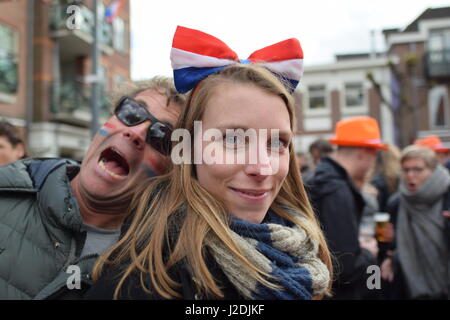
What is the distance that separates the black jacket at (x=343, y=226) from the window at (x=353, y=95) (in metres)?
19.9

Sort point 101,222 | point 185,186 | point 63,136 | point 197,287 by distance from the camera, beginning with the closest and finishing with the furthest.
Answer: point 197,287, point 185,186, point 101,222, point 63,136

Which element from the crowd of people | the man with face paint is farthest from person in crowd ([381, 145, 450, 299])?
the man with face paint

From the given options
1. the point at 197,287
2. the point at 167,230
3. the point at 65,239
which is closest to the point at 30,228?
the point at 65,239

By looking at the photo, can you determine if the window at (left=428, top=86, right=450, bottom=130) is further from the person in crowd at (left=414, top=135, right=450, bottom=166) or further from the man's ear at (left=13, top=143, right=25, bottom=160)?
the man's ear at (left=13, top=143, right=25, bottom=160)

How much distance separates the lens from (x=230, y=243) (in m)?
1.10

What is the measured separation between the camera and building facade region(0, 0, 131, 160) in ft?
39.1

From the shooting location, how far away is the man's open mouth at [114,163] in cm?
151

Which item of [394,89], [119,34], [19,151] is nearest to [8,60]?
[119,34]

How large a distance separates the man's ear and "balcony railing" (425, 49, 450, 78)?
2234 cm

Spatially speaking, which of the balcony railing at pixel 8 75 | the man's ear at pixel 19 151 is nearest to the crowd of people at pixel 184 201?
the man's ear at pixel 19 151

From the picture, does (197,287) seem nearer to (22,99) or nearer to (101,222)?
(101,222)

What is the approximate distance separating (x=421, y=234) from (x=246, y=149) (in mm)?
2899

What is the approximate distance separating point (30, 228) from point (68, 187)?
19 centimetres
